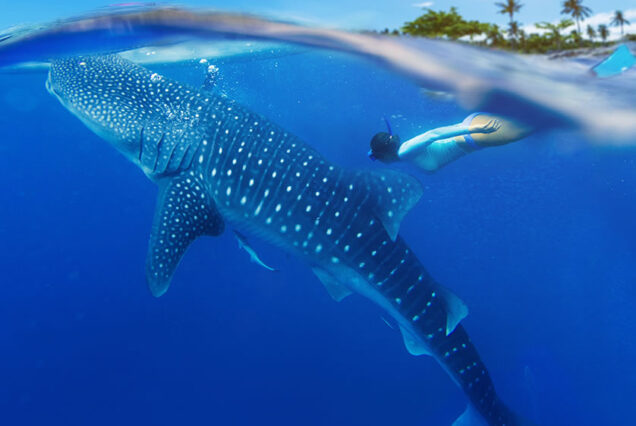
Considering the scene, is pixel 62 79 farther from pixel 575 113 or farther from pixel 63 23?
pixel 575 113

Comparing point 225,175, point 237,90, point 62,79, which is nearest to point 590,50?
point 225,175

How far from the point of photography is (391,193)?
12.6ft

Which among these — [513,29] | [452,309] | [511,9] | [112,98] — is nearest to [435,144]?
[513,29]

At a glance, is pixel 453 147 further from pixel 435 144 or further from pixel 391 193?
pixel 391 193

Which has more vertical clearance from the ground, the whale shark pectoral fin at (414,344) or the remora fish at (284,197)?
the remora fish at (284,197)

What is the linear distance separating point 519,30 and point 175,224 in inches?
179

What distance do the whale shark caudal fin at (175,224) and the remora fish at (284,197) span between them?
1 cm

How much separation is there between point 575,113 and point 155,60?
10.4m

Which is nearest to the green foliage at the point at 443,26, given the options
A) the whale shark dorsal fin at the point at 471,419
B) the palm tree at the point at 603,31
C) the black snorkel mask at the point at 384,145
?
the palm tree at the point at 603,31

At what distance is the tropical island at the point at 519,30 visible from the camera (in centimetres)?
407

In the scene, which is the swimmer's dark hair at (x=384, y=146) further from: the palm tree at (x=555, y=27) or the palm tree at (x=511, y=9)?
the palm tree at (x=555, y=27)

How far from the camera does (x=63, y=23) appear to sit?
6160mm

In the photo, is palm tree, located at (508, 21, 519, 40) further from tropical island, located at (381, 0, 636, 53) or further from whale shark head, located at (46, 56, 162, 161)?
whale shark head, located at (46, 56, 162, 161)

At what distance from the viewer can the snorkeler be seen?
438cm
